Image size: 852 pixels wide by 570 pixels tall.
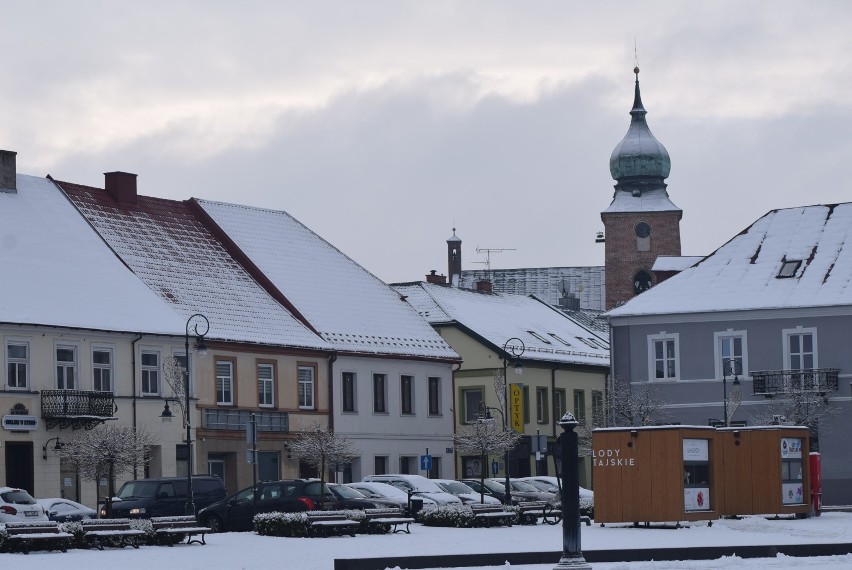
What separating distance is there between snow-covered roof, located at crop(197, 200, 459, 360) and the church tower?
51.1 metres

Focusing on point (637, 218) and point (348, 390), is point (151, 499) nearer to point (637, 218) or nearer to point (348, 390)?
point (348, 390)

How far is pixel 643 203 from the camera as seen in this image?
417 feet

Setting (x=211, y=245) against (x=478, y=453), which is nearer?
(x=211, y=245)

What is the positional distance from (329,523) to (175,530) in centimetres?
426

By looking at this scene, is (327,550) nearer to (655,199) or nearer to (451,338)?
(451,338)

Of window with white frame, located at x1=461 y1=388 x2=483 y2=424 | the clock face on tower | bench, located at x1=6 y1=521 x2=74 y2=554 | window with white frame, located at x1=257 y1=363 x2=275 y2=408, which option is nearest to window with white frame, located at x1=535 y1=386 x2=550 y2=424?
window with white frame, located at x1=461 y1=388 x2=483 y2=424

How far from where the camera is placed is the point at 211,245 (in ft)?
229

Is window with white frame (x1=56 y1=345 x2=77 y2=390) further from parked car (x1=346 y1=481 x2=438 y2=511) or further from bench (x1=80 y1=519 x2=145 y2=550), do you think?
bench (x1=80 y1=519 x2=145 y2=550)

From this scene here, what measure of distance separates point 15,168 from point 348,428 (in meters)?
15.7

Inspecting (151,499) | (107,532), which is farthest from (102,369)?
(107,532)

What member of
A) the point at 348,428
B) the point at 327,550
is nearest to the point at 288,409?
the point at 348,428

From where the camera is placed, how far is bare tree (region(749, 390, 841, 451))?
65.0 metres

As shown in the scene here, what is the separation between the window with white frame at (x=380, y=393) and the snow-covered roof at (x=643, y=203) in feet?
190

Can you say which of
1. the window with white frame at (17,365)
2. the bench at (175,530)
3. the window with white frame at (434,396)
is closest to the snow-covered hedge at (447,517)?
the bench at (175,530)
